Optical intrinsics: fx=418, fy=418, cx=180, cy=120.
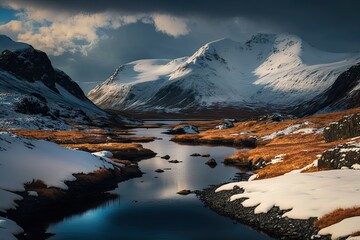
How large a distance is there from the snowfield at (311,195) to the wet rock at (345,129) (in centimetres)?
4571

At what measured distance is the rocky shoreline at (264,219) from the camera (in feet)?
133

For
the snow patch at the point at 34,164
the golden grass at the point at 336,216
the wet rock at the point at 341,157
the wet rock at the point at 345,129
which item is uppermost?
the wet rock at the point at 345,129

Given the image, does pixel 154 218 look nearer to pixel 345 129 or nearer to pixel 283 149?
pixel 283 149

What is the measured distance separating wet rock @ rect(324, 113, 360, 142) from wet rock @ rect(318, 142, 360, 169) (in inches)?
1456

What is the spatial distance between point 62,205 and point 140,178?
73.1 feet

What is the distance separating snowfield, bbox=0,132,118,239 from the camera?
56.8 m

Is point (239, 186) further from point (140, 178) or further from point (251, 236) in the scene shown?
point (140, 178)

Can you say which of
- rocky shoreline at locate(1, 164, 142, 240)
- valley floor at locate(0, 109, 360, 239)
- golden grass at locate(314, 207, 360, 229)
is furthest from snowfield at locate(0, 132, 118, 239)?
golden grass at locate(314, 207, 360, 229)

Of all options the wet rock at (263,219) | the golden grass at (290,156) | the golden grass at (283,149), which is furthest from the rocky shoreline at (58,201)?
the golden grass at (283,149)

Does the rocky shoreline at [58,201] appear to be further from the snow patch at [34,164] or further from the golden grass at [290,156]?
the golden grass at [290,156]

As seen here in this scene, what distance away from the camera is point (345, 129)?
9988 cm

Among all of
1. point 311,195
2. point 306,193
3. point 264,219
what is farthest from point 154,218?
point 311,195

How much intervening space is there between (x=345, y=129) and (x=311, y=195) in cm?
6013

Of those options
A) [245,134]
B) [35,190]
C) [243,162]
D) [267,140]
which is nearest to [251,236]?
[35,190]
